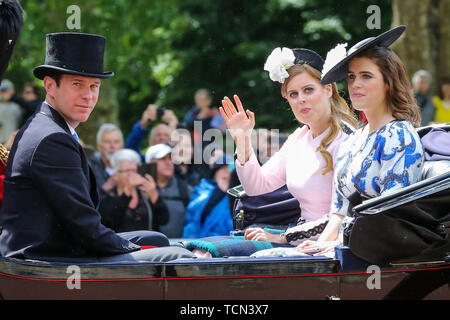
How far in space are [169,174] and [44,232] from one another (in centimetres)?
391

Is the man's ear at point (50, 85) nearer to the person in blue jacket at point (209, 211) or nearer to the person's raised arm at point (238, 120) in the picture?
the person's raised arm at point (238, 120)

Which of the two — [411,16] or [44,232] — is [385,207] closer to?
[44,232]

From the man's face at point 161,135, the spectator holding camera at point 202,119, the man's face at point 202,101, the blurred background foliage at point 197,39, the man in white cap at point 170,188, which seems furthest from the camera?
the blurred background foliage at point 197,39

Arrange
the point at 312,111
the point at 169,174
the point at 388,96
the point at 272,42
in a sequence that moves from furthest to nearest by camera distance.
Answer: the point at 272,42 < the point at 169,174 < the point at 312,111 < the point at 388,96

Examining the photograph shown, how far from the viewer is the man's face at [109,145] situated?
8219 mm

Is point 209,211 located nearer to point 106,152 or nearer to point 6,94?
point 106,152

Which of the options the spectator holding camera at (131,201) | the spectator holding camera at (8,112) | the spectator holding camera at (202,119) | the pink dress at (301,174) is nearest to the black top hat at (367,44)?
the pink dress at (301,174)

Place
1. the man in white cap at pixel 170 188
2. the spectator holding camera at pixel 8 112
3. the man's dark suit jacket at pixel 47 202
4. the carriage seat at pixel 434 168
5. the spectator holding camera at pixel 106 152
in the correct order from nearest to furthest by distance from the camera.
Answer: the man's dark suit jacket at pixel 47 202 → the carriage seat at pixel 434 168 → the man in white cap at pixel 170 188 → the spectator holding camera at pixel 106 152 → the spectator holding camera at pixel 8 112

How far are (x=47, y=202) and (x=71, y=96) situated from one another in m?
0.58

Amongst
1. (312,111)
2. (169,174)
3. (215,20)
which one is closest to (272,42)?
(215,20)

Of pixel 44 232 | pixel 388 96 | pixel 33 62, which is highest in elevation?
pixel 33 62

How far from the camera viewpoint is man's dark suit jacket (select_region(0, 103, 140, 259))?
12.0 ft

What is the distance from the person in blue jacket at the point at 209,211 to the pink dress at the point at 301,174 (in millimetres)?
2020

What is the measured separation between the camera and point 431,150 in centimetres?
403
